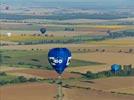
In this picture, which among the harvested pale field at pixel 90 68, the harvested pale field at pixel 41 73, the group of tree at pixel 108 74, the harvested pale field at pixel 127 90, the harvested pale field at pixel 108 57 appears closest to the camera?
the harvested pale field at pixel 127 90

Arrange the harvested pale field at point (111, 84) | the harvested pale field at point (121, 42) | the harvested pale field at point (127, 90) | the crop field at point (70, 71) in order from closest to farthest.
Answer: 1. the crop field at point (70, 71)
2. the harvested pale field at point (127, 90)
3. the harvested pale field at point (111, 84)
4. the harvested pale field at point (121, 42)

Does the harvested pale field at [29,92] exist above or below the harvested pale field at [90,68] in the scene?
below

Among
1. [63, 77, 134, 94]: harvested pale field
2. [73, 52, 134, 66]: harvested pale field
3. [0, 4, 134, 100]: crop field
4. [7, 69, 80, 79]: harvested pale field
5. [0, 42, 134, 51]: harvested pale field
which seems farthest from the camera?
[0, 42, 134, 51]: harvested pale field

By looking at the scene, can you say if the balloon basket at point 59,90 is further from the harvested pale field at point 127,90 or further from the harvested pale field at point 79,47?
the harvested pale field at point 79,47

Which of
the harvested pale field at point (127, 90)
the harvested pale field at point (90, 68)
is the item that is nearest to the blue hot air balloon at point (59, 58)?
the harvested pale field at point (127, 90)

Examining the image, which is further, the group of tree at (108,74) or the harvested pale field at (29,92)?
the group of tree at (108,74)

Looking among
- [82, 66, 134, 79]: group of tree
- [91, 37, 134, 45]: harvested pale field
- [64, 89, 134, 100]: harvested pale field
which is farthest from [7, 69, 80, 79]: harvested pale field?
[91, 37, 134, 45]: harvested pale field

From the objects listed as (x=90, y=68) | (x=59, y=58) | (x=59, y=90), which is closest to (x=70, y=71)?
(x=90, y=68)

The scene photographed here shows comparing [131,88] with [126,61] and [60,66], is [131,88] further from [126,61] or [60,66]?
[126,61]

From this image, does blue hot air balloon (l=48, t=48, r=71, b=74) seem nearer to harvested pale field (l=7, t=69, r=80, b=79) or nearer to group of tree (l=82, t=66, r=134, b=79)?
harvested pale field (l=7, t=69, r=80, b=79)
